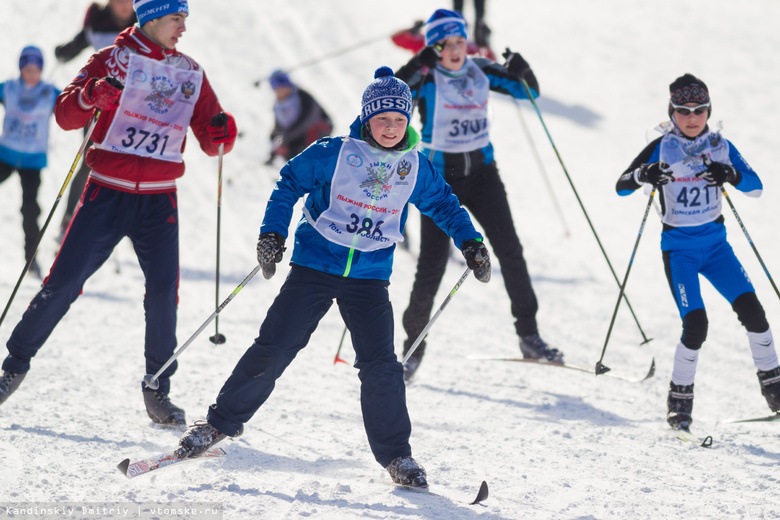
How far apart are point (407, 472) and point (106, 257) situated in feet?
6.36

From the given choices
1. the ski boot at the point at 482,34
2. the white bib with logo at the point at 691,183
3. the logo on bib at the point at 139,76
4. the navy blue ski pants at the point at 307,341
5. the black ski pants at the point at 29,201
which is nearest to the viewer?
the navy blue ski pants at the point at 307,341

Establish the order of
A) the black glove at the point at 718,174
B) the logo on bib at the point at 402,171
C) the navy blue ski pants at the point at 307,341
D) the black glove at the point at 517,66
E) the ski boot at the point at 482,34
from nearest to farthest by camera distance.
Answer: the navy blue ski pants at the point at 307,341, the logo on bib at the point at 402,171, the black glove at the point at 718,174, the black glove at the point at 517,66, the ski boot at the point at 482,34

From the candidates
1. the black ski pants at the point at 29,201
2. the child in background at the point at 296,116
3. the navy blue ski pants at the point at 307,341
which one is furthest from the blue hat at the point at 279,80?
the navy blue ski pants at the point at 307,341

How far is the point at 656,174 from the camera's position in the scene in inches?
190

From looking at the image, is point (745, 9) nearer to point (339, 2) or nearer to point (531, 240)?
point (339, 2)

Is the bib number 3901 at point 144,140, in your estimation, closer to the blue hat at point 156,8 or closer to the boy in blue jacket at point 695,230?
the blue hat at point 156,8

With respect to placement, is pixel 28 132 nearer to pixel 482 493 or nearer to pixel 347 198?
pixel 347 198

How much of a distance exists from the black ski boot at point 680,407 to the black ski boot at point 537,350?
0.99m

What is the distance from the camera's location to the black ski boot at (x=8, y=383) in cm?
438

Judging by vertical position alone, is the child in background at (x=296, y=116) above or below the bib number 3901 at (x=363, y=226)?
above

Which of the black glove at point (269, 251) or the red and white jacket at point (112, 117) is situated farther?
the red and white jacket at point (112, 117)

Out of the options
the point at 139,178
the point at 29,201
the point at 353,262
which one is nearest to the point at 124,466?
the point at 353,262

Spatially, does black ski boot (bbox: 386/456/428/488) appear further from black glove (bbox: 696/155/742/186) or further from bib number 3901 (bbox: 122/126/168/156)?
black glove (bbox: 696/155/742/186)

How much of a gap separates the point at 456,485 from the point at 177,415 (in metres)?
1.54
